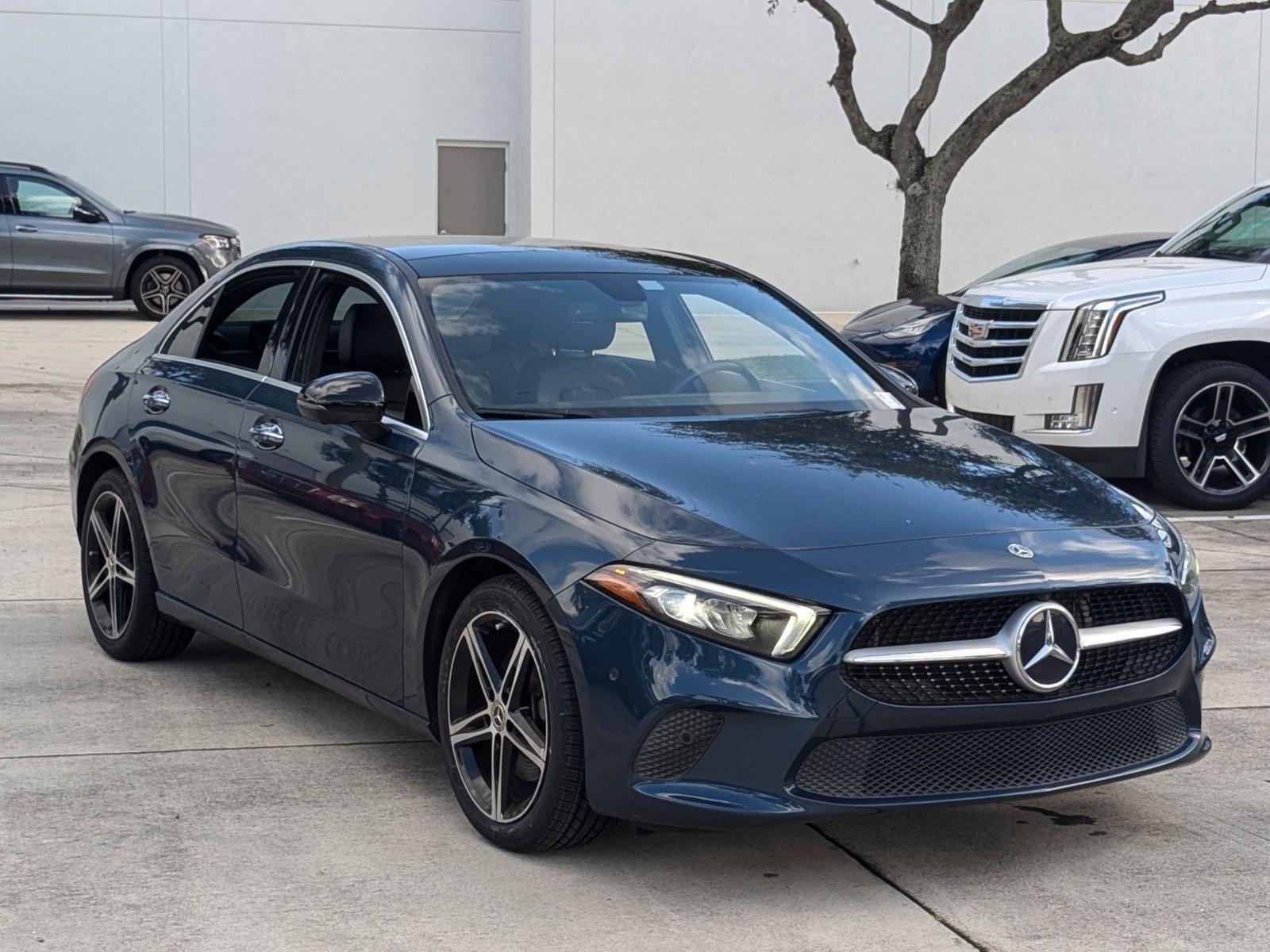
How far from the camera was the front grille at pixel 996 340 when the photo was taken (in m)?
10.0

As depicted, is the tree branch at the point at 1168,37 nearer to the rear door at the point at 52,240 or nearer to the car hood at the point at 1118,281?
the car hood at the point at 1118,281

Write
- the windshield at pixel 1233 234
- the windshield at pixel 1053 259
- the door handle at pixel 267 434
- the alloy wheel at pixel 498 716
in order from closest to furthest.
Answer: the alloy wheel at pixel 498 716
the door handle at pixel 267 434
the windshield at pixel 1233 234
the windshield at pixel 1053 259

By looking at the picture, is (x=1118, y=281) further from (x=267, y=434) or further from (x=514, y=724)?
(x=514, y=724)

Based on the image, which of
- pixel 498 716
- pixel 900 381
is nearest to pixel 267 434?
pixel 498 716

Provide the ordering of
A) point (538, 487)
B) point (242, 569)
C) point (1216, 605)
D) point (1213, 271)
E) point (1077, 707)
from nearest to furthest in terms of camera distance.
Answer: point (1077, 707) → point (538, 487) → point (242, 569) → point (1216, 605) → point (1213, 271)

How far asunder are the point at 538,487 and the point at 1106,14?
76.3 ft

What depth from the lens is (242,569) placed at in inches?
219

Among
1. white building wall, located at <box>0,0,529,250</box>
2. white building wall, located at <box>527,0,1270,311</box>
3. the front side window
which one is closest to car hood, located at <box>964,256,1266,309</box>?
the front side window

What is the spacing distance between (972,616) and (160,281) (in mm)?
18747

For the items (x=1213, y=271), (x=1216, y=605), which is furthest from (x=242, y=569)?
(x=1213, y=271)

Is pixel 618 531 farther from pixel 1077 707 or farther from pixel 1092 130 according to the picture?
pixel 1092 130

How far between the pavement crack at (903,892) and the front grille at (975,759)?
291 millimetres

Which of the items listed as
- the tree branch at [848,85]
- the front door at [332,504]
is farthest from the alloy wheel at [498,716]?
the tree branch at [848,85]

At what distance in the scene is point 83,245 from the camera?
69.2 ft
